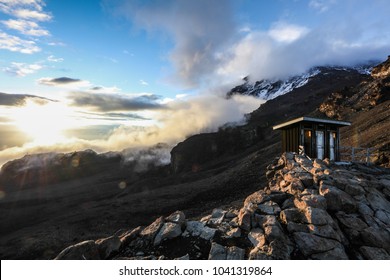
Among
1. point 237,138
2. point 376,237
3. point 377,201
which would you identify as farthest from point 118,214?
point 237,138

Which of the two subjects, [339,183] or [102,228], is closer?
[339,183]

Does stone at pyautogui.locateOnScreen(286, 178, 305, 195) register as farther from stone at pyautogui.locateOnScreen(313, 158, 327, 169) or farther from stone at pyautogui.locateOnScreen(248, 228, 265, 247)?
stone at pyautogui.locateOnScreen(248, 228, 265, 247)

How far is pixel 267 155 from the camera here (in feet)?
164

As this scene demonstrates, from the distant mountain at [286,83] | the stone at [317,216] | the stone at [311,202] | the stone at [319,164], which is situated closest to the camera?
the stone at [317,216]

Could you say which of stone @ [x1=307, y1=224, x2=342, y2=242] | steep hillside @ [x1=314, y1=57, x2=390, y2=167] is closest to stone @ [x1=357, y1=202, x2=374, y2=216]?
stone @ [x1=307, y1=224, x2=342, y2=242]

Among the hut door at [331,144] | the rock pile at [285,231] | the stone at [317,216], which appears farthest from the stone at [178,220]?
the hut door at [331,144]

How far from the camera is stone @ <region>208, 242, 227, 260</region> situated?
392 inches

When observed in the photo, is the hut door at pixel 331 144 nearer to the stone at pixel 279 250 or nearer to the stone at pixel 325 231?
the stone at pixel 325 231

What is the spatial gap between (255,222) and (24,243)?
35.5m

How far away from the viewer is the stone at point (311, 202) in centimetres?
1160

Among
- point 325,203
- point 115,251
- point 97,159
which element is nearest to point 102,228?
point 115,251

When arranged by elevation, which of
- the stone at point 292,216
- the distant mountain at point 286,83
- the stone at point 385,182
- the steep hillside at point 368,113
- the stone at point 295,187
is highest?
the distant mountain at point 286,83
